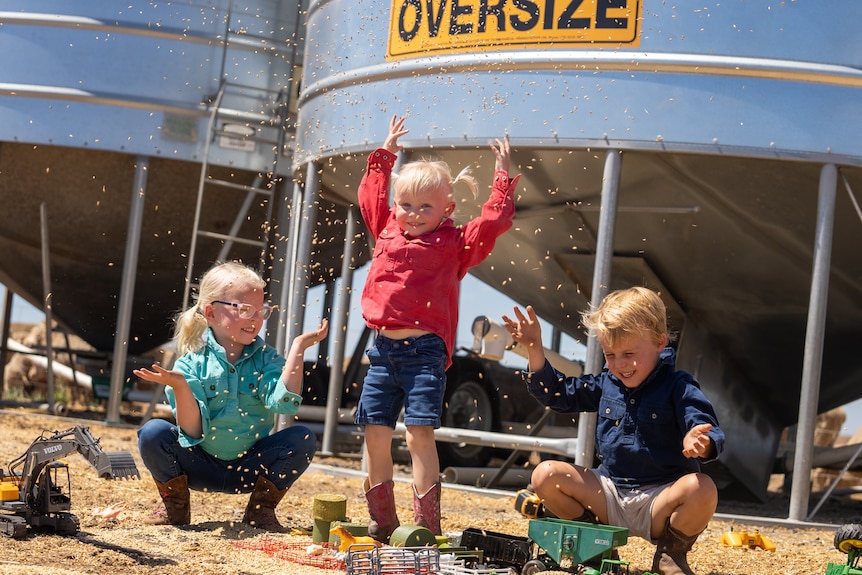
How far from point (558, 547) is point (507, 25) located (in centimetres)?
403

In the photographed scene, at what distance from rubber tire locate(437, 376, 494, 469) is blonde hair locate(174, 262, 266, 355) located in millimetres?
4451

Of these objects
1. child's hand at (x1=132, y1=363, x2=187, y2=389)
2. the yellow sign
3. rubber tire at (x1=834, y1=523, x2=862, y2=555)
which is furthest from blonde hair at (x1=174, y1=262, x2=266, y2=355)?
the yellow sign

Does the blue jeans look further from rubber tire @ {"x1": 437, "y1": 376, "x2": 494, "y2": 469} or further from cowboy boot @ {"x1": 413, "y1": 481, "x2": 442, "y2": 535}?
rubber tire @ {"x1": 437, "y1": 376, "x2": 494, "y2": 469}

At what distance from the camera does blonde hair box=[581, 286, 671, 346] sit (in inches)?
164

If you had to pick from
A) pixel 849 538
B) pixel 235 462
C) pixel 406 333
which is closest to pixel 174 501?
pixel 235 462

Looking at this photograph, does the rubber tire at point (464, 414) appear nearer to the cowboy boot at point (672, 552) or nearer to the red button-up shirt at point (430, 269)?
the red button-up shirt at point (430, 269)

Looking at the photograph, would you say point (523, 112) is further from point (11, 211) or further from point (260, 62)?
point (11, 211)

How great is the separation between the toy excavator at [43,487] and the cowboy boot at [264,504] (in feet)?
2.51

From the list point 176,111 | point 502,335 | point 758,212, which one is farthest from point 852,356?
point 176,111

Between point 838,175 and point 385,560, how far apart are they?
4318 mm

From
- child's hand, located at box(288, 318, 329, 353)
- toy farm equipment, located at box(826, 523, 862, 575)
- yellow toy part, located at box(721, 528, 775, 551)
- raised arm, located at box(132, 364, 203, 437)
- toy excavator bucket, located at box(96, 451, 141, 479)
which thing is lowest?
yellow toy part, located at box(721, 528, 775, 551)

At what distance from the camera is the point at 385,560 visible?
3.37m

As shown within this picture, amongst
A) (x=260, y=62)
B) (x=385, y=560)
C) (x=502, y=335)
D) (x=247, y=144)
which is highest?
(x=260, y=62)

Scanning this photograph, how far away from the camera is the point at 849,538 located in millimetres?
3945
